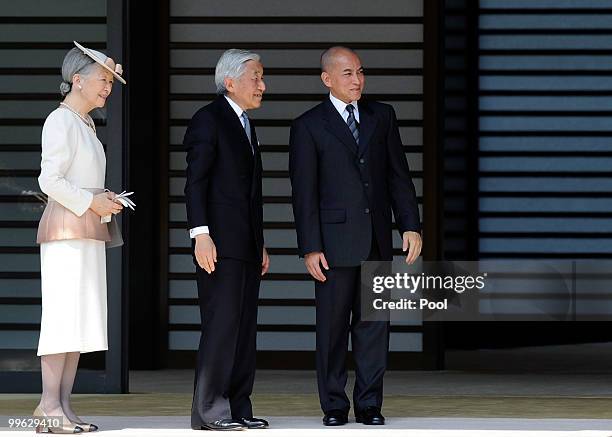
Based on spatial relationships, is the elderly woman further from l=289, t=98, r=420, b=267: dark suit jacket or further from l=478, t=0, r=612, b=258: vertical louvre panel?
l=478, t=0, r=612, b=258: vertical louvre panel

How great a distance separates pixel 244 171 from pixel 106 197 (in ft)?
1.74

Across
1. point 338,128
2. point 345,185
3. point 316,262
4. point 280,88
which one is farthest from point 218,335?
point 280,88

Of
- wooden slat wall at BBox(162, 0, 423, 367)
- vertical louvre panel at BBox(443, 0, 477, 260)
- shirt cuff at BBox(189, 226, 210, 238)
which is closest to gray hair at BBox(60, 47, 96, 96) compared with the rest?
shirt cuff at BBox(189, 226, 210, 238)

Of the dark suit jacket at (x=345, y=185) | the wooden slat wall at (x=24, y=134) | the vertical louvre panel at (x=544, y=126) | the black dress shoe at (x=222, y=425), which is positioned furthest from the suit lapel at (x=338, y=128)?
the vertical louvre panel at (x=544, y=126)

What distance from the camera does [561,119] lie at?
11.1 m

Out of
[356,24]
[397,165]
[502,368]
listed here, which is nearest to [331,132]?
[397,165]

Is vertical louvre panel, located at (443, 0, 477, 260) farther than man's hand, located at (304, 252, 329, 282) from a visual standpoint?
Yes

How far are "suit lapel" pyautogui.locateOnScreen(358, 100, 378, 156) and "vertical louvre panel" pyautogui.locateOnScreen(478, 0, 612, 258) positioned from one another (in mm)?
5601

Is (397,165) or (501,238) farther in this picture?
(501,238)

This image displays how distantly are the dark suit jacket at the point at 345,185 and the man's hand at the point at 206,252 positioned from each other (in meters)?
0.42

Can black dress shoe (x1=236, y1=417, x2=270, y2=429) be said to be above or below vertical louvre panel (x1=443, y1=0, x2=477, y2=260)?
below

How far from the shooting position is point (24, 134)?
273 inches

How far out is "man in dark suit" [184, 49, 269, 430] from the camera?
522cm

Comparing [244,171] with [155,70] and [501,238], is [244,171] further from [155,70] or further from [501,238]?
[501,238]
